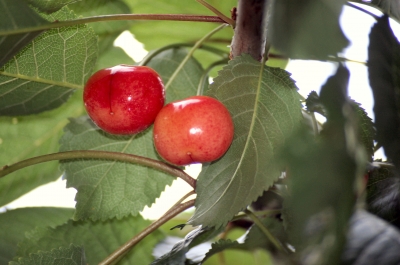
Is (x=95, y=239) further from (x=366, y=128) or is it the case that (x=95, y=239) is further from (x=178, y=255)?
(x=366, y=128)

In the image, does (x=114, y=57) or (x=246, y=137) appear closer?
(x=246, y=137)

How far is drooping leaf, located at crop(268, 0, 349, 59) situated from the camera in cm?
33

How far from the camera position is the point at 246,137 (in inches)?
26.2

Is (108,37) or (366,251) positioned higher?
(108,37)

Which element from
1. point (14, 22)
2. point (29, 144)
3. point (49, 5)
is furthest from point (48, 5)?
point (29, 144)

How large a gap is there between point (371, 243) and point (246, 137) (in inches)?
9.9

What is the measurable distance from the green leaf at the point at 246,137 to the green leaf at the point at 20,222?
1.51 feet

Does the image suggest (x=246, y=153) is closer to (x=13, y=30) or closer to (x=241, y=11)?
(x=241, y=11)

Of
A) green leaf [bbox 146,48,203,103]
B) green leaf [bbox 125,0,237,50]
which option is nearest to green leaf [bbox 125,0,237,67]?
green leaf [bbox 125,0,237,50]

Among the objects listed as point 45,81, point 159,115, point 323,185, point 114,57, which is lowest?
point 323,185

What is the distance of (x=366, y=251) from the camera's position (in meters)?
0.44

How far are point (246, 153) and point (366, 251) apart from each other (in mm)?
247

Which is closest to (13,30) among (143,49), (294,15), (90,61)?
(90,61)

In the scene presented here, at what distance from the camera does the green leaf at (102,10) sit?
3.11 feet
